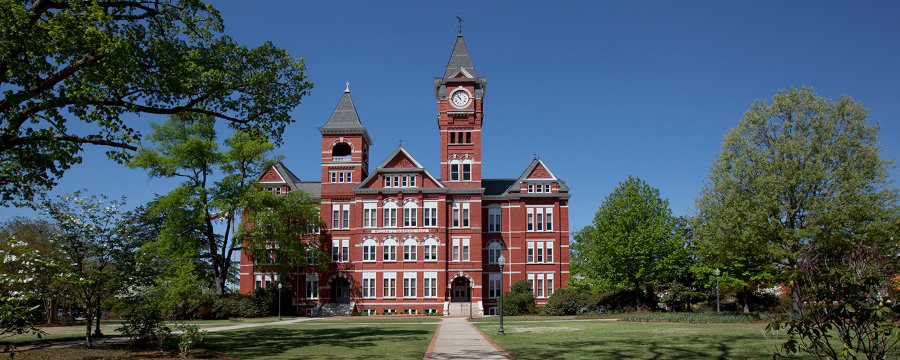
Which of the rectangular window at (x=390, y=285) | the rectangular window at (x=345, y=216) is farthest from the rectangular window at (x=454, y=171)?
the rectangular window at (x=390, y=285)

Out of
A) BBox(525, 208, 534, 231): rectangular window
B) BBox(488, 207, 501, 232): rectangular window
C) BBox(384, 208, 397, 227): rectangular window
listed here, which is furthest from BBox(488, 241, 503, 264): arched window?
BBox(384, 208, 397, 227): rectangular window

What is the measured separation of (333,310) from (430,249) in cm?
1031

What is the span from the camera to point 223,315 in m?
46.3

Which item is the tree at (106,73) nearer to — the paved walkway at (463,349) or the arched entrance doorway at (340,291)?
the paved walkway at (463,349)

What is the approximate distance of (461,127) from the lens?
Result: 184 feet

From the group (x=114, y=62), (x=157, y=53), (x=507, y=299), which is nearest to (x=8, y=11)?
(x=114, y=62)

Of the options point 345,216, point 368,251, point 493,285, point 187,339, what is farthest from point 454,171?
point 187,339

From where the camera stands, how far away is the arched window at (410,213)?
5412 cm

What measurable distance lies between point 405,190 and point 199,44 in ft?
117

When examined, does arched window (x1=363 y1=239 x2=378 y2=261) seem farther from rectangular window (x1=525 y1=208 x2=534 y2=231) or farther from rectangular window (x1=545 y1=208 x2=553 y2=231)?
rectangular window (x1=545 y1=208 x2=553 y2=231)

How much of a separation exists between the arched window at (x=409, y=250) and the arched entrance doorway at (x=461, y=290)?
551 centimetres

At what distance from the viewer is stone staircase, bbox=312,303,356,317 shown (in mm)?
52938

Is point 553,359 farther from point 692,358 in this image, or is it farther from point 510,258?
point 510,258

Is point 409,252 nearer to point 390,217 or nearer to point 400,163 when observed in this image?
point 390,217
